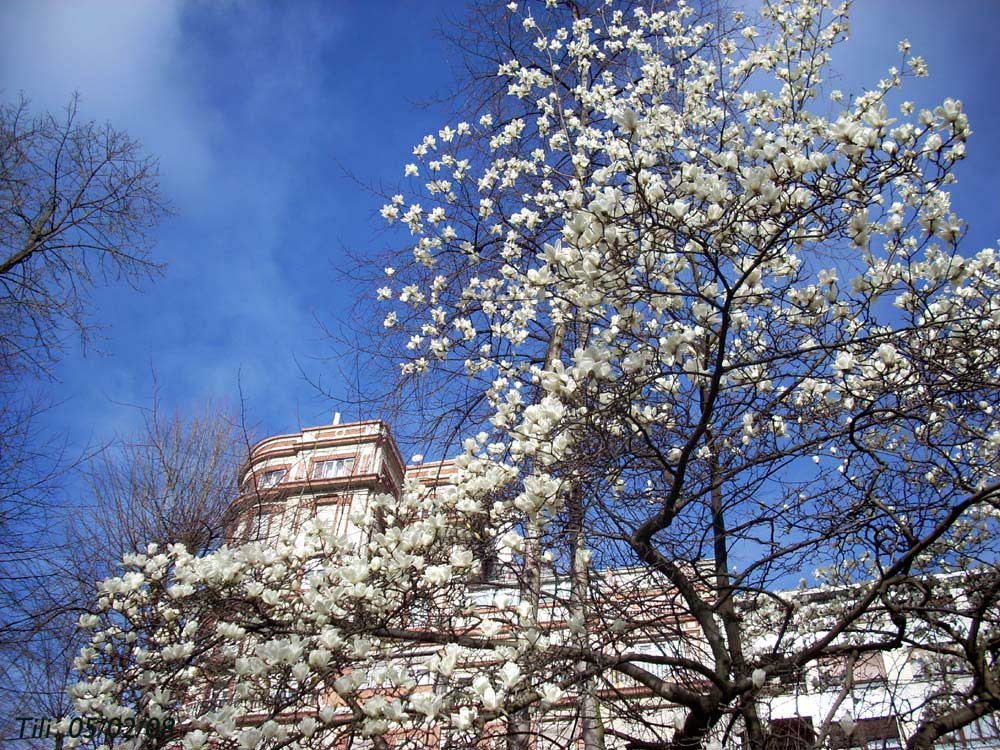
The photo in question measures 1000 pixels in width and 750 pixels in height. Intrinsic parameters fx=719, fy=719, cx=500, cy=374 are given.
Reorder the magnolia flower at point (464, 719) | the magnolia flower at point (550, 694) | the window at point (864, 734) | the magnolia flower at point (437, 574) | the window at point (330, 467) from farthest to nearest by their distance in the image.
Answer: the window at point (330, 467)
the magnolia flower at point (437, 574)
the window at point (864, 734)
the magnolia flower at point (550, 694)
the magnolia flower at point (464, 719)

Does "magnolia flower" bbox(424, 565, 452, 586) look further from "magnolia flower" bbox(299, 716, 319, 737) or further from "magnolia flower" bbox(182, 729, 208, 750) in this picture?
"magnolia flower" bbox(182, 729, 208, 750)

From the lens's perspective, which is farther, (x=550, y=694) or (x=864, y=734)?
(x=864, y=734)

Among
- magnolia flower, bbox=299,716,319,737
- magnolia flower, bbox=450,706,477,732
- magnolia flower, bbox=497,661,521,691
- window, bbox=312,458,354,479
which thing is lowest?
magnolia flower, bbox=450,706,477,732

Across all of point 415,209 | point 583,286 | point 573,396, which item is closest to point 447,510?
point 573,396

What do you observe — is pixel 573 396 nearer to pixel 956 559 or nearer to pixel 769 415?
pixel 769 415

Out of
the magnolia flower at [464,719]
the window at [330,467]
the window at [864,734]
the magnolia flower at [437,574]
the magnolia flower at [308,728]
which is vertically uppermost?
the window at [330,467]

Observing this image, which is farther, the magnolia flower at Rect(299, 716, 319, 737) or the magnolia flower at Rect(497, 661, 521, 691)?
the magnolia flower at Rect(299, 716, 319, 737)

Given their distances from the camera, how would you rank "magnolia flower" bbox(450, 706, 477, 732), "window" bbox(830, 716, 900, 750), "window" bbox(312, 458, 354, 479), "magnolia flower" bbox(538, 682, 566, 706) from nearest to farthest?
"magnolia flower" bbox(450, 706, 477, 732) → "magnolia flower" bbox(538, 682, 566, 706) → "window" bbox(830, 716, 900, 750) → "window" bbox(312, 458, 354, 479)

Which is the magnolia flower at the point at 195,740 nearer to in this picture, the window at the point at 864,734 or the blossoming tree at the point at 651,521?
the blossoming tree at the point at 651,521

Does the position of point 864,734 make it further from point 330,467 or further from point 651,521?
point 330,467

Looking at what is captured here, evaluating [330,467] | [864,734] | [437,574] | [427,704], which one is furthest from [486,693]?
[330,467]

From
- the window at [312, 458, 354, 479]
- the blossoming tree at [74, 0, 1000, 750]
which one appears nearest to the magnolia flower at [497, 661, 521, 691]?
the blossoming tree at [74, 0, 1000, 750]

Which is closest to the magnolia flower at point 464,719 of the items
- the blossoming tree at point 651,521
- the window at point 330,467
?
the blossoming tree at point 651,521

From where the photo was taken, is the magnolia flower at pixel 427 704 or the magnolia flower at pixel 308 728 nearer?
the magnolia flower at pixel 427 704
